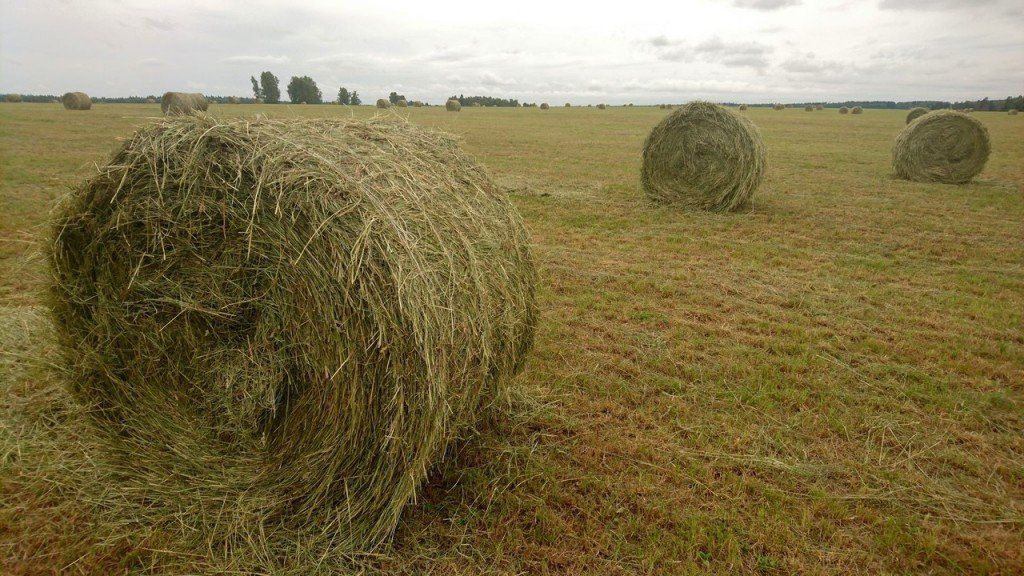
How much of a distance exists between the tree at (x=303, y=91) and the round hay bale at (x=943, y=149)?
67.9m

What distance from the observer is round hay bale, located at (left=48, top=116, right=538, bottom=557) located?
8.86ft

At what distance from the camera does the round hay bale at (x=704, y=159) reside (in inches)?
412

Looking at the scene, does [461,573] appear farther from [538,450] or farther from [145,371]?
[145,371]

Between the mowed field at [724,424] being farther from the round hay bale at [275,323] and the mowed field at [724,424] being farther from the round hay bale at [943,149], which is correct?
the round hay bale at [943,149]

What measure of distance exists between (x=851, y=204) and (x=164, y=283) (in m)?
11.7

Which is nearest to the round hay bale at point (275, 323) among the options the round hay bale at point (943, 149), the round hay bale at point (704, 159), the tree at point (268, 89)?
the round hay bale at point (704, 159)

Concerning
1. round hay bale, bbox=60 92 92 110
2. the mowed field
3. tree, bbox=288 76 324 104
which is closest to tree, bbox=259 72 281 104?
tree, bbox=288 76 324 104

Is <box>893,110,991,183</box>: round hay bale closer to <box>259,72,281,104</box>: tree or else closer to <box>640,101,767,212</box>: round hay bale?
<box>640,101,767,212</box>: round hay bale

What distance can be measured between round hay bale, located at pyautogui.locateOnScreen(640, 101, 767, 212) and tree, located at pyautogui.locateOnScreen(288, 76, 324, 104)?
66917 mm

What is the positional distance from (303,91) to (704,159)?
68.5 metres

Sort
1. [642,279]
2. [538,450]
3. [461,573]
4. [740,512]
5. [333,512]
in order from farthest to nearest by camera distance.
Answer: [642,279] → [538,450] → [740,512] → [333,512] → [461,573]

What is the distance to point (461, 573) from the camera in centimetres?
272

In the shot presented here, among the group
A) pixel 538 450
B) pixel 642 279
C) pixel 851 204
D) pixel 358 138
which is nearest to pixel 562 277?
pixel 642 279

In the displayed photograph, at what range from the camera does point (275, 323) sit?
2936 mm
